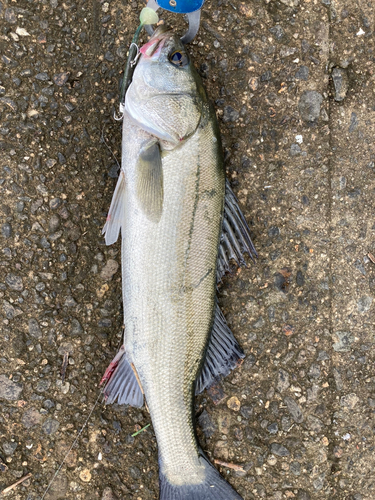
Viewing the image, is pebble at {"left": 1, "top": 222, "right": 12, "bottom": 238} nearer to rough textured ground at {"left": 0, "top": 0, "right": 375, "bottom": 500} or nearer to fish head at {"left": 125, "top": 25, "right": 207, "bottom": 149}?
rough textured ground at {"left": 0, "top": 0, "right": 375, "bottom": 500}

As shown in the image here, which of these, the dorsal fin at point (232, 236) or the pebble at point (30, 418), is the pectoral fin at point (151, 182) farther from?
the pebble at point (30, 418)

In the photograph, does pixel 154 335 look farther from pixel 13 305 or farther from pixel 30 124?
pixel 30 124

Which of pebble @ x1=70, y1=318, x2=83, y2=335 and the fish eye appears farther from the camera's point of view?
pebble @ x1=70, y1=318, x2=83, y2=335

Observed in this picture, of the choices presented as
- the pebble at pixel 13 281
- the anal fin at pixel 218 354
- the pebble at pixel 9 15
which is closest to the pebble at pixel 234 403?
the anal fin at pixel 218 354

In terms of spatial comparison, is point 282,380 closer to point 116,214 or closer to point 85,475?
point 85,475

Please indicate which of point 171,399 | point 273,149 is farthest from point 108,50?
point 171,399

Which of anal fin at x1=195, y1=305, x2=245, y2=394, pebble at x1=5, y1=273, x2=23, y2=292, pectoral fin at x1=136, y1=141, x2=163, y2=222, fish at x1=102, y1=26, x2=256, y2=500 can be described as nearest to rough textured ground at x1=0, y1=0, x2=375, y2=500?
pebble at x1=5, y1=273, x2=23, y2=292
